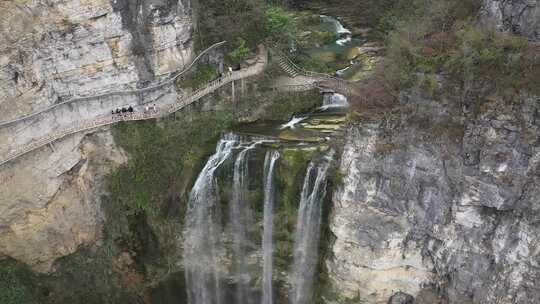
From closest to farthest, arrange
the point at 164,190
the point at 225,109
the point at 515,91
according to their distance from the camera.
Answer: the point at 515,91 < the point at 164,190 < the point at 225,109

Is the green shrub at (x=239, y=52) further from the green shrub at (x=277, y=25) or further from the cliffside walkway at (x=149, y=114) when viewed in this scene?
the green shrub at (x=277, y=25)

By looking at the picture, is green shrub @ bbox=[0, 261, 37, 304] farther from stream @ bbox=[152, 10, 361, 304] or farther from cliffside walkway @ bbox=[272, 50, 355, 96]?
cliffside walkway @ bbox=[272, 50, 355, 96]

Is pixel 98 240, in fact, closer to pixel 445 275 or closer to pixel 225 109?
pixel 225 109

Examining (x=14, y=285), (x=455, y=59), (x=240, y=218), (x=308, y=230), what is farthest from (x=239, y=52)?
(x=14, y=285)

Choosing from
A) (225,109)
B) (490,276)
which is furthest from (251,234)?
(490,276)

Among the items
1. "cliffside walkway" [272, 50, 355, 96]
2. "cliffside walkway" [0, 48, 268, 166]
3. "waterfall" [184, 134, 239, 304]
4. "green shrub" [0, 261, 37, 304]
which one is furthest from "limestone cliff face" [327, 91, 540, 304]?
"green shrub" [0, 261, 37, 304]
